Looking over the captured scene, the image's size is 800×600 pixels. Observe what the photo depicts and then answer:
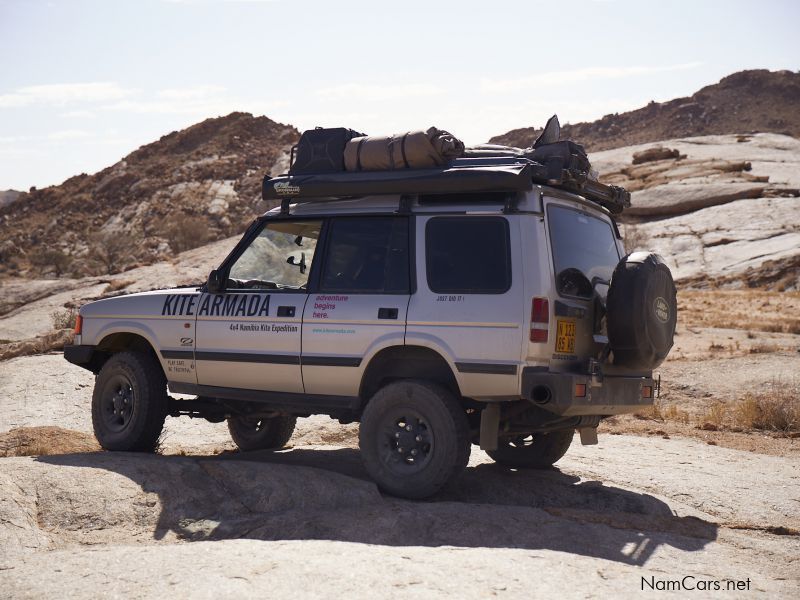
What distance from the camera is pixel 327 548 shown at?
5.02 meters

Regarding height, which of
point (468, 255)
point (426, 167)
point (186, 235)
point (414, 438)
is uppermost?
point (426, 167)

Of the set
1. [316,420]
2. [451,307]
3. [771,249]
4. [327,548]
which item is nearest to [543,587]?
[327,548]

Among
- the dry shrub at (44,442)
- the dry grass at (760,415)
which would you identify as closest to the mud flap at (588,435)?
the dry grass at (760,415)

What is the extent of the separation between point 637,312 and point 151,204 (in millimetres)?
40406

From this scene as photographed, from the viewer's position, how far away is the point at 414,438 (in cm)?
651

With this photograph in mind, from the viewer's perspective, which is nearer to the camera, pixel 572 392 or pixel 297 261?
pixel 572 392

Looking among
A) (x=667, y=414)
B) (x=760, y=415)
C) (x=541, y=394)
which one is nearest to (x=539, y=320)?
(x=541, y=394)

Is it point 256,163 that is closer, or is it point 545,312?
point 545,312

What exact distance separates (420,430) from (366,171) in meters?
2.11

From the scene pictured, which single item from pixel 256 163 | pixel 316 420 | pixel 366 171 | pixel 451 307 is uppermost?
pixel 256 163

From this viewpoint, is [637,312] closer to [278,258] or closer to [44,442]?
[278,258]

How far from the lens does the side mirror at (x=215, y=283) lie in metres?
7.50

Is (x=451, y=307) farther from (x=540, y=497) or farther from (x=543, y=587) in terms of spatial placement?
(x=543, y=587)

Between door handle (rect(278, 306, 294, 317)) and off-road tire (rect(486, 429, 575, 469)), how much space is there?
2.18m
